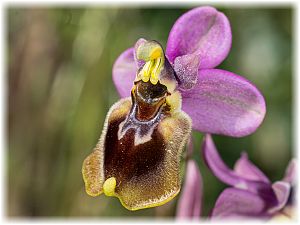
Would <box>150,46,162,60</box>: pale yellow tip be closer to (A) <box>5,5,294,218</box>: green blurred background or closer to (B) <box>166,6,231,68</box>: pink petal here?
(B) <box>166,6,231,68</box>: pink petal

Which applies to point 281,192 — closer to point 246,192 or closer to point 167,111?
point 246,192

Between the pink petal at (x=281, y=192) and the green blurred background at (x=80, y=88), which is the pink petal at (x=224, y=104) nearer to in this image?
the pink petal at (x=281, y=192)

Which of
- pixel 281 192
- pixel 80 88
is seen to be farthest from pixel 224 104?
pixel 80 88

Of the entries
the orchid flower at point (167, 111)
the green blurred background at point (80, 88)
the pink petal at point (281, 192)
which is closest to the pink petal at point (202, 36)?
the orchid flower at point (167, 111)

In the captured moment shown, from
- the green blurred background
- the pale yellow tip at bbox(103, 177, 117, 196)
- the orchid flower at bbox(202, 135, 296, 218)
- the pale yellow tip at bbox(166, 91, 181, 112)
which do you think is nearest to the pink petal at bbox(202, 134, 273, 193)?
the orchid flower at bbox(202, 135, 296, 218)

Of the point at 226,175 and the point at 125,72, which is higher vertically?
the point at 125,72

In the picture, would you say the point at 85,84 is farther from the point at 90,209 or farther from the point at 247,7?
the point at 247,7

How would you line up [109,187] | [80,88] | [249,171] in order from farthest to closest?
[80,88] → [249,171] → [109,187]
